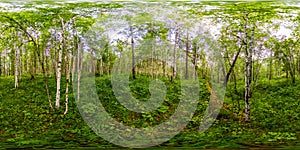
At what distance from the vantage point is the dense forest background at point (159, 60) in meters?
4.84

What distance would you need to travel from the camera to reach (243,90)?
508 cm

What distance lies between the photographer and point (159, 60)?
4.91 meters

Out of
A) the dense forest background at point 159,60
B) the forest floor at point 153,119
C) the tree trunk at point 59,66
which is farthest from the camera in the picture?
the tree trunk at point 59,66

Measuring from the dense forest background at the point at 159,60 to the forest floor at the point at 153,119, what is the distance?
0.01 meters

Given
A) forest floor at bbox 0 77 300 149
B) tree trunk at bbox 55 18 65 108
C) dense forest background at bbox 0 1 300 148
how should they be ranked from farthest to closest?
tree trunk at bbox 55 18 65 108
dense forest background at bbox 0 1 300 148
forest floor at bbox 0 77 300 149

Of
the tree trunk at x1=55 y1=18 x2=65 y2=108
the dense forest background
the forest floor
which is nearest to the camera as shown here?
the forest floor

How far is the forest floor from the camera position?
4582 mm

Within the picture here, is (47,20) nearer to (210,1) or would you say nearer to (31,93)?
(31,93)

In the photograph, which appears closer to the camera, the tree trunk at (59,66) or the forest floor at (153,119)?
the forest floor at (153,119)

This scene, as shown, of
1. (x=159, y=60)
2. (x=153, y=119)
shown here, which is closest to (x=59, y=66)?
(x=159, y=60)

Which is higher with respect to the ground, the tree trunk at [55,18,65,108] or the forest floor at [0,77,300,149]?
the tree trunk at [55,18,65,108]

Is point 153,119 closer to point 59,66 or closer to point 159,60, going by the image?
point 159,60

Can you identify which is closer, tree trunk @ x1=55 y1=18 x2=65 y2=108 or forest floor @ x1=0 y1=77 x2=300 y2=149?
forest floor @ x1=0 y1=77 x2=300 y2=149

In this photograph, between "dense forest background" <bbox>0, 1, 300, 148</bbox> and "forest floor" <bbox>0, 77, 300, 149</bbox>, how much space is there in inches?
0.6
